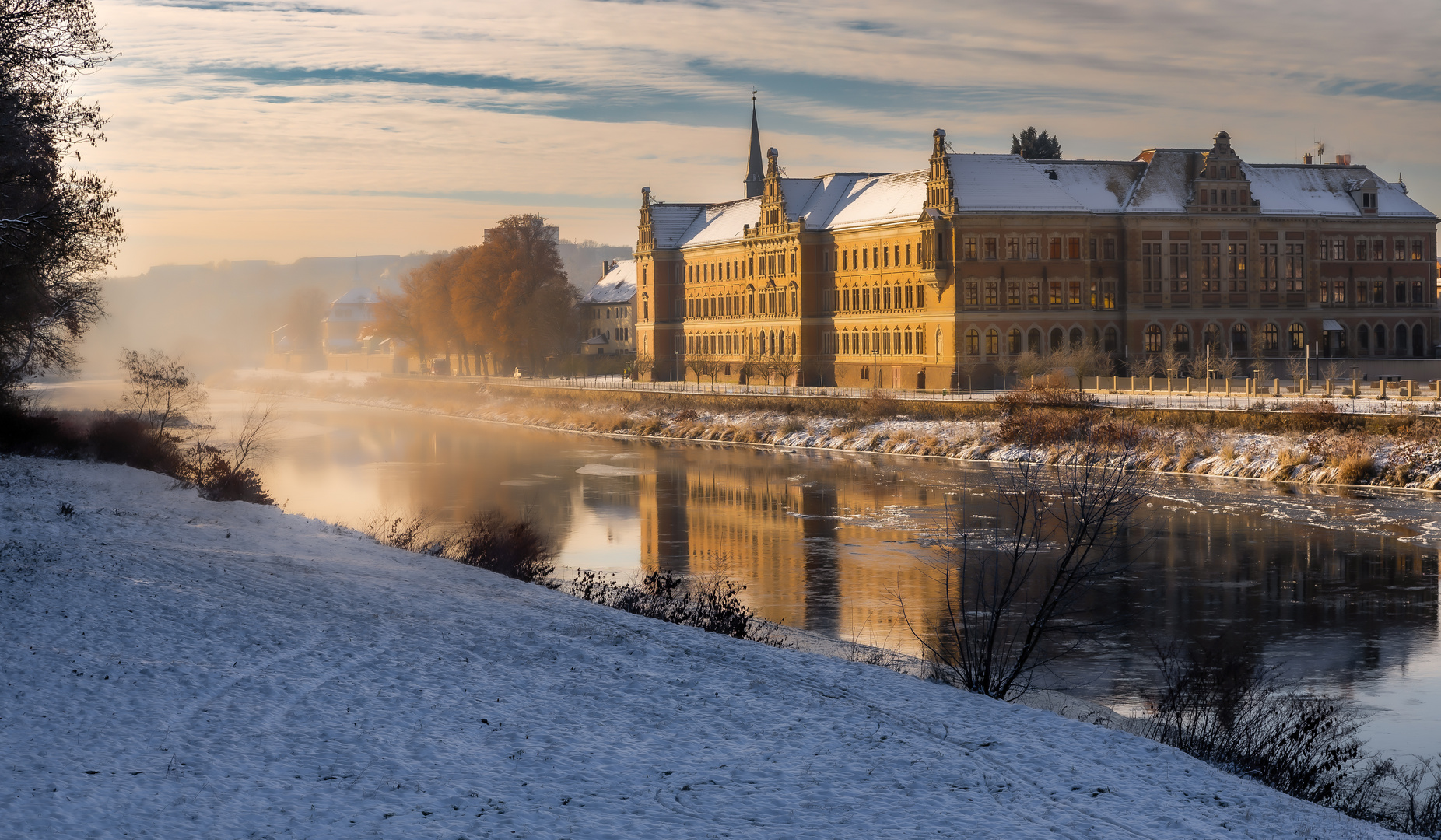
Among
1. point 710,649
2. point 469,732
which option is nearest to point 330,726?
point 469,732

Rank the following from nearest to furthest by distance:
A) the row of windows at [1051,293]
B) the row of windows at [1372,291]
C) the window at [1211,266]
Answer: the row of windows at [1051,293] < the window at [1211,266] < the row of windows at [1372,291]

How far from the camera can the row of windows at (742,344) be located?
90.2m

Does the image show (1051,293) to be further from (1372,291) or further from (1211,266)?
(1372,291)

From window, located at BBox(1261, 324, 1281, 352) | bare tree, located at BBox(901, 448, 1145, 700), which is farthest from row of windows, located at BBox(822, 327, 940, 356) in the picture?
bare tree, located at BBox(901, 448, 1145, 700)

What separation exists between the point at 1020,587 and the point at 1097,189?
59.4 meters

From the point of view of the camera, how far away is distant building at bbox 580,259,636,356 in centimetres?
12219

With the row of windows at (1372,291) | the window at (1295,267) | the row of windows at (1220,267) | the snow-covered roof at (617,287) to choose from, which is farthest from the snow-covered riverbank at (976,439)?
the row of windows at (1372,291)

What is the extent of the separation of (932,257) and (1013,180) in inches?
260

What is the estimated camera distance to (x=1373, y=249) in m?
80.0

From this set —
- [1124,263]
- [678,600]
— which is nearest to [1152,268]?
[1124,263]

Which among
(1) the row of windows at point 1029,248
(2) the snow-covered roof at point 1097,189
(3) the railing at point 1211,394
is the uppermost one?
(2) the snow-covered roof at point 1097,189

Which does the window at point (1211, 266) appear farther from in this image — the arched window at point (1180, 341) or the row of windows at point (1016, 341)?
the row of windows at point (1016, 341)

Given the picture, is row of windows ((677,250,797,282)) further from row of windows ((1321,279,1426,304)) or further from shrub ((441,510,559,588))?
shrub ((441,510,559,588))

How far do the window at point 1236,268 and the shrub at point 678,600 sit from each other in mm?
55974
